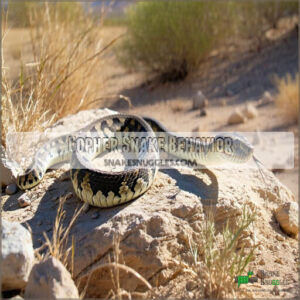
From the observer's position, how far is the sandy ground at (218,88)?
1153 centimetres

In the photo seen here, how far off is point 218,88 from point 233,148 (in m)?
9.82

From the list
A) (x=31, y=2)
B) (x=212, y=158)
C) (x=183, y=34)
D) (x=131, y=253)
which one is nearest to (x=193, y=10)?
(x=183, y=34)

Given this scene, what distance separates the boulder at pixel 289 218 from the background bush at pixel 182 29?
1109 cm

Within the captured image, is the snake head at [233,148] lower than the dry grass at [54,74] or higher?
lower

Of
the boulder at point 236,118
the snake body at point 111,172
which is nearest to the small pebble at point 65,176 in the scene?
the snake body at point 111,172

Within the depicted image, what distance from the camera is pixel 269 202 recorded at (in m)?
5.65

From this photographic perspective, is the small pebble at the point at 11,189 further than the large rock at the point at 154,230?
Yes

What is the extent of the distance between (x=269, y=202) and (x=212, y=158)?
1.03m

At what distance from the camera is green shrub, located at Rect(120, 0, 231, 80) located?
15.4m

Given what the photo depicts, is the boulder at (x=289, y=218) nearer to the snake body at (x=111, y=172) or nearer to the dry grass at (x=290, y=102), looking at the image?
the snake body at (x=111, y=172)

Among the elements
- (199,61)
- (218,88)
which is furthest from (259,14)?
(218,88)

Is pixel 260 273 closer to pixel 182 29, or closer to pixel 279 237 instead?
pixel 279 237

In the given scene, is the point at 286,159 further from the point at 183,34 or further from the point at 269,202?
the point at 183,34

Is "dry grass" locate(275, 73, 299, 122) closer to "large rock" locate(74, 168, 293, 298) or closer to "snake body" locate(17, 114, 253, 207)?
"snake body" locate(17, 114, 253, 207)
